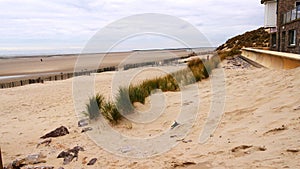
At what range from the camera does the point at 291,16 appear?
1980cm

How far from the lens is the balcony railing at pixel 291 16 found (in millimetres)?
18672

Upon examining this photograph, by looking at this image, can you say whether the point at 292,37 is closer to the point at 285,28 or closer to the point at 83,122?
the point at 285,28

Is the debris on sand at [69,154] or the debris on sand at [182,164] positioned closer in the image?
the debris on sand at [182,164]

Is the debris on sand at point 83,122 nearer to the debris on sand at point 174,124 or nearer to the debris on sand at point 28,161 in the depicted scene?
the debris on sand at point 28,161

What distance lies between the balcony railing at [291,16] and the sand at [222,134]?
12.9 metres

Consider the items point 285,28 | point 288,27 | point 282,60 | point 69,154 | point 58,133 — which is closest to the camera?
point 69,154

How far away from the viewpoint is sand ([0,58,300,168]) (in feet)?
12.2

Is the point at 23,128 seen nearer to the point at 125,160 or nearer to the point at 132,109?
the point at 132,109

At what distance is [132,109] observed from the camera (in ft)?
24.2

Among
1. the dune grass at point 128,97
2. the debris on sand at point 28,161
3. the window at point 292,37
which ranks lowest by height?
the debris on sand at point 28,161

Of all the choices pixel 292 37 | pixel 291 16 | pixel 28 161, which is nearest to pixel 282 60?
pixel 28 161

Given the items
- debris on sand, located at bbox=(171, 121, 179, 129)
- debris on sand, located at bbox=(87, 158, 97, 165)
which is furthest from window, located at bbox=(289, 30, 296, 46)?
debris on sand, located at bbox=(87, 158, 97, 165)

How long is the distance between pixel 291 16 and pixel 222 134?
17983mm

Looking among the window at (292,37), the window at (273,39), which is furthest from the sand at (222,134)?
the window at (273,39)
